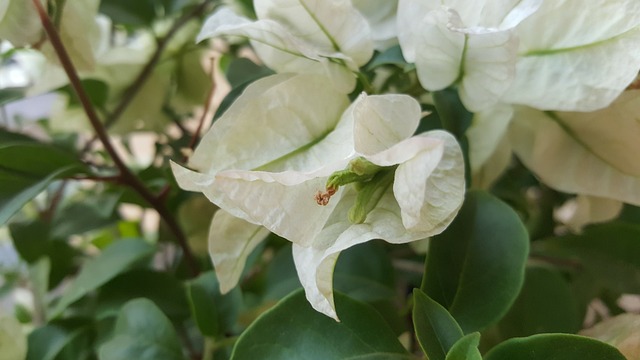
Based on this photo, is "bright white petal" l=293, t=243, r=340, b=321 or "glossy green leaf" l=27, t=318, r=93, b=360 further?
"glossy green leaf" l=27, t=318, r=93, b=360

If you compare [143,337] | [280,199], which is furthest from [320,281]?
[143,337]

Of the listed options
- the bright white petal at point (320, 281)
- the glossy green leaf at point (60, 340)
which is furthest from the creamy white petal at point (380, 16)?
the glossy green leaf at point (60, 340)

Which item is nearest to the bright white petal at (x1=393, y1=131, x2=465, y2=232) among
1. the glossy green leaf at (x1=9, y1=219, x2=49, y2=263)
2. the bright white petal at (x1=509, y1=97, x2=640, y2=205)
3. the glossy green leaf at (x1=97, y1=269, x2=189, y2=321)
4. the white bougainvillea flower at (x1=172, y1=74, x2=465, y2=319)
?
the white bougainvillea flower at (x1=172, y1=74, x2=465, y2=319)

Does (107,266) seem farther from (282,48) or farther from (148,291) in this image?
(282,48)

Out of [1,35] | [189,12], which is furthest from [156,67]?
[1,35]

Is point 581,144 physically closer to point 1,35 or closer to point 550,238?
point 550,238

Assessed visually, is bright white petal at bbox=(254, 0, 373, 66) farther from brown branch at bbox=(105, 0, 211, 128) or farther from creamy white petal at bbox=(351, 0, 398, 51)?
brown branch at bbox=(105, 0, 211, 128)
